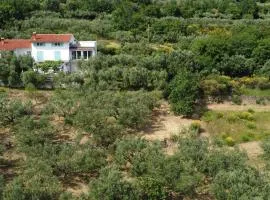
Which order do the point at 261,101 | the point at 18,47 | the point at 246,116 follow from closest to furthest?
the point at 246,116
the point at 261,101
the point at 18,47

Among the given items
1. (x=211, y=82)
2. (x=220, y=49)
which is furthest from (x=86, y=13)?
(x=211, y=82)

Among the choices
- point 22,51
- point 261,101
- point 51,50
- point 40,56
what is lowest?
point 261,101

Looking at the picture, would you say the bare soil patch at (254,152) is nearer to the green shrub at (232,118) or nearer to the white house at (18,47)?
the green shrub at (232,118)

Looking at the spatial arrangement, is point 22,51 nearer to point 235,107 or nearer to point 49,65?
point 49,65

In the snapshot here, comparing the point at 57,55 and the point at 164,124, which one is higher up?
the point at 57,55

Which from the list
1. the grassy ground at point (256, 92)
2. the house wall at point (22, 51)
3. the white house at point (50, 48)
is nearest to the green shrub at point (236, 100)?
the grassy ground at point (256, 92)

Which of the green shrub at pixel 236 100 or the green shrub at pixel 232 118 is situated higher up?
the green shrub at pixel 236 100

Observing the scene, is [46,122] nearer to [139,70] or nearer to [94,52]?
[139,70]

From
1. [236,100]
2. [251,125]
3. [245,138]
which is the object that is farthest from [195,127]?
[236,100]
